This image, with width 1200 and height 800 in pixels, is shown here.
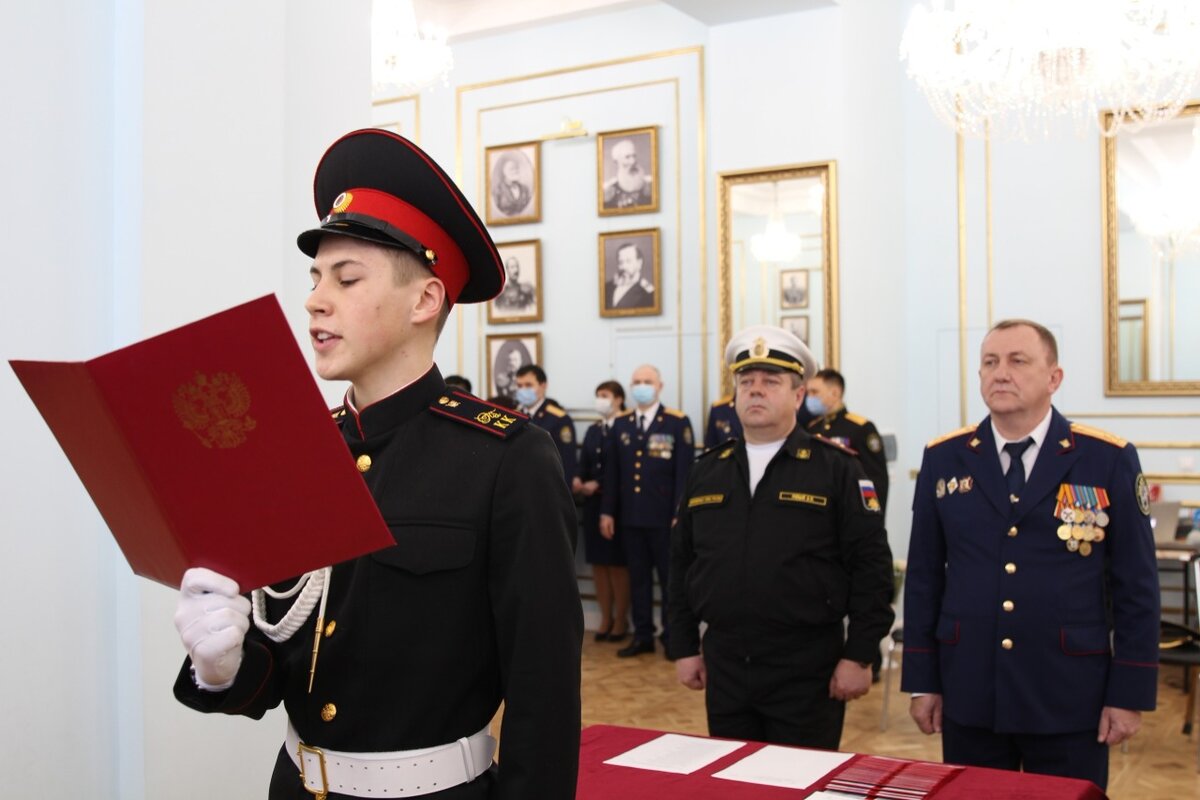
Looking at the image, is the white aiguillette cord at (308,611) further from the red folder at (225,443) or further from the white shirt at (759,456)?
the white shirt at (759,456)

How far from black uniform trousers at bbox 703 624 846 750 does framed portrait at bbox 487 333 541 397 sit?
5362mm

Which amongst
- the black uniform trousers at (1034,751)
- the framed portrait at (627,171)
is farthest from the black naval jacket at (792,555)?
the framed portrait at (627,171)

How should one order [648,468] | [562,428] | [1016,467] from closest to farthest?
[1016,467], [648,468], [562,428]

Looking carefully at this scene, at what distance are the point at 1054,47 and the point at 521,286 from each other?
4182 millimetres

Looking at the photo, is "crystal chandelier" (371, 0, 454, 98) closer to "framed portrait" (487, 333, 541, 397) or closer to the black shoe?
"framed portrait" (487, 333, 541, 397)

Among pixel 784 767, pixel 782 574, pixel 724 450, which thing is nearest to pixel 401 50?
pixel 724 450

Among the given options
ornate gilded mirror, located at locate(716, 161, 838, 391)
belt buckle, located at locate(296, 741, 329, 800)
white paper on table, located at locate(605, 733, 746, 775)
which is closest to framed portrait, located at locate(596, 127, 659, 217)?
ornate gilded mirror, located at locate(716, 161, 838, 391)

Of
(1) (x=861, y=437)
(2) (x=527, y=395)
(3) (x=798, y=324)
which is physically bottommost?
(1) (x=861, y=437)

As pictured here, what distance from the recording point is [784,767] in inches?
83.0

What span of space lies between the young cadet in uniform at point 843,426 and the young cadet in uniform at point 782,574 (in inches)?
125

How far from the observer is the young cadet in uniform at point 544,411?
301 inches

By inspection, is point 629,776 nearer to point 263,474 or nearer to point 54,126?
point 263,474

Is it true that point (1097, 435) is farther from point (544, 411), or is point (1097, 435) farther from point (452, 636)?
point (544, 411)

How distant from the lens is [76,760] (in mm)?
2205
